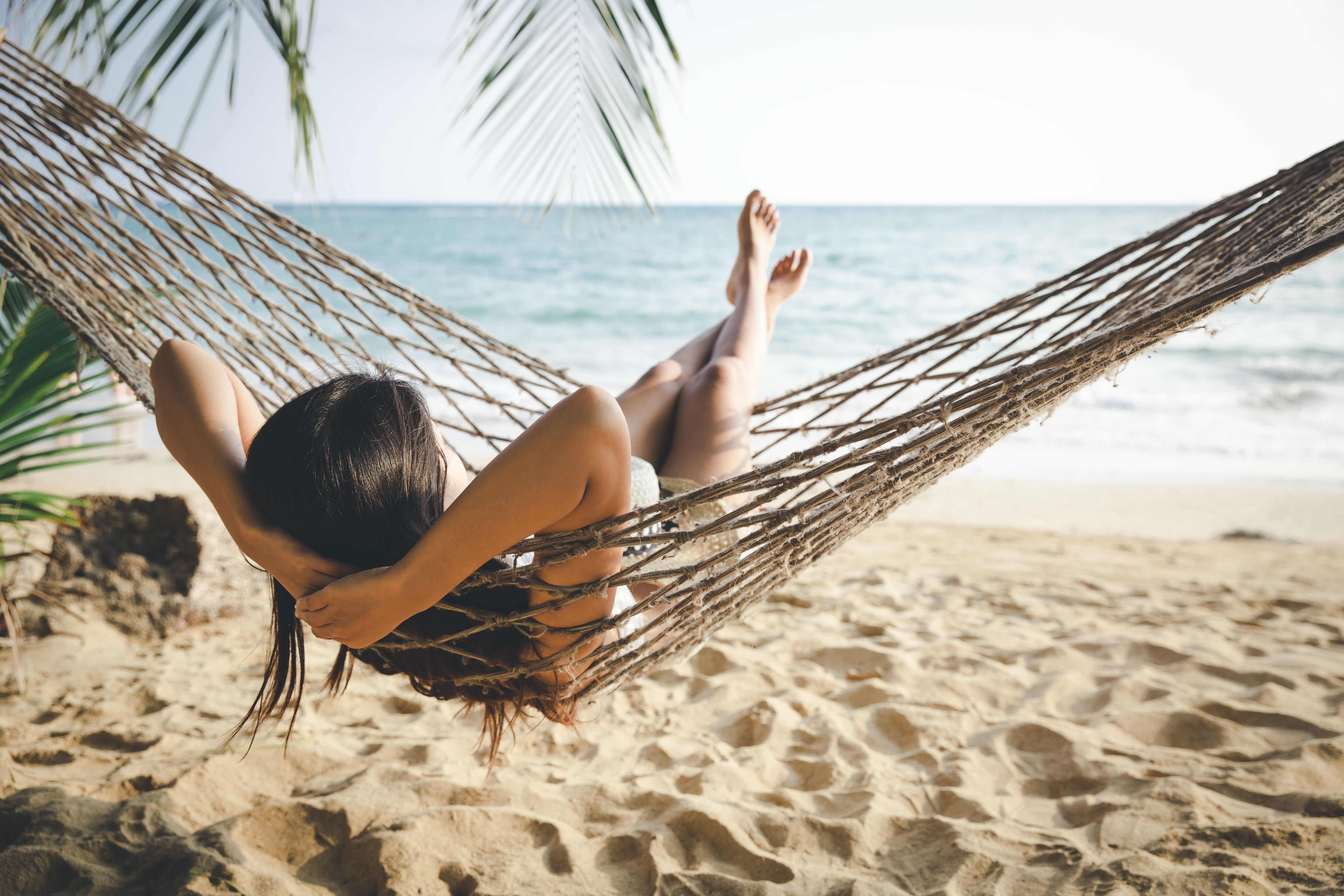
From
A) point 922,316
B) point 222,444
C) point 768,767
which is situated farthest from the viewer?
point 922,316

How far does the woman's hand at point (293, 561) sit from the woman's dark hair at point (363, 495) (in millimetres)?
11

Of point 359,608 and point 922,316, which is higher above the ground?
point 922,316

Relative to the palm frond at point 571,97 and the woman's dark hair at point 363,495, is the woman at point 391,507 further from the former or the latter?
the palm frond at point 571,97

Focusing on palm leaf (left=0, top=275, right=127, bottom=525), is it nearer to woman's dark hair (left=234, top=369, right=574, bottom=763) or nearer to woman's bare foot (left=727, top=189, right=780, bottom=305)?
woman's dark hair (left=234, top=369, right=574, bottom=763)

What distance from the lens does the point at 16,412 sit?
66.5 inches

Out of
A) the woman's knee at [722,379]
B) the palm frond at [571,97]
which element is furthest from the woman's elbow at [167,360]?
the woman's knee at [722,379]

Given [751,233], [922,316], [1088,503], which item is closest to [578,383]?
[751,233]

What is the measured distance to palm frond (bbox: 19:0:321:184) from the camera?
107cm

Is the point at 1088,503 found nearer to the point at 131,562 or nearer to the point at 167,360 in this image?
the point at 131,562

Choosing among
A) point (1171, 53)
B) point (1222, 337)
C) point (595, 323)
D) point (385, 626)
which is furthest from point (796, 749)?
point (1171, 53)

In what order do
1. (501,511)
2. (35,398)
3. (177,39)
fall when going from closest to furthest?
1. (501,511)
2. (177,39)
3. (35,398)

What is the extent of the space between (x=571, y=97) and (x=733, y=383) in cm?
66

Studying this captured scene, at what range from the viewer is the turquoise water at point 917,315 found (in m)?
5.02

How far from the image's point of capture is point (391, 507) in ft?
2.67
